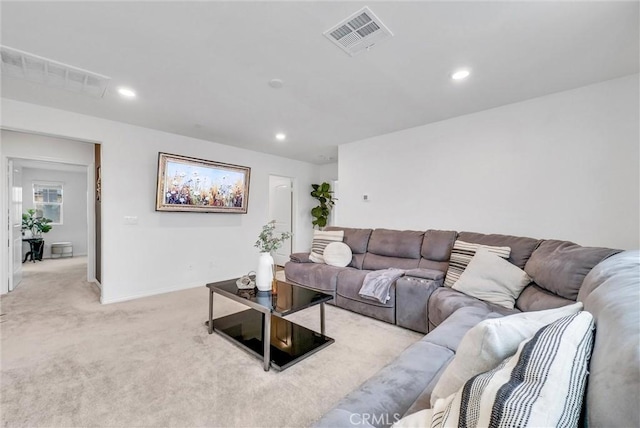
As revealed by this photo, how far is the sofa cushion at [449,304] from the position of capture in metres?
2.10

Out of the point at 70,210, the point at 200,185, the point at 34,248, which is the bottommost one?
the point at 34,248

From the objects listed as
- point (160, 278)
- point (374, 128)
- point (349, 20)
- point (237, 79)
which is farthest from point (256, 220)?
point (349, 20)

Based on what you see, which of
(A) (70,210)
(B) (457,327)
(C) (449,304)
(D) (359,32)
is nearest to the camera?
(B) (457,327)

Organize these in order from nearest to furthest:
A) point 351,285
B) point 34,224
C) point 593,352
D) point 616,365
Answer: point 616,365
point 593,352
point 351,285
point 34,224

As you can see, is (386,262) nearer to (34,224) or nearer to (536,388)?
(536,388)

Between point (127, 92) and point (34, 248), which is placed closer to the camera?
point (127, 92)

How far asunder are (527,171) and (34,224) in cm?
975

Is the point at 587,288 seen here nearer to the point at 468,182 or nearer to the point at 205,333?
the point at 468,182

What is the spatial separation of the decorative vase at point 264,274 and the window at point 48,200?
7.88 metres

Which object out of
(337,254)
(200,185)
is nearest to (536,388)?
(337,254)

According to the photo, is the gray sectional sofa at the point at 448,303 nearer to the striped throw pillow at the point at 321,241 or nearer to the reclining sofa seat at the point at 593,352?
the reclining sofa seat at the point at 593,352

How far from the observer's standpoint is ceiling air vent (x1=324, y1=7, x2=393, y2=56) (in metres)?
1.69

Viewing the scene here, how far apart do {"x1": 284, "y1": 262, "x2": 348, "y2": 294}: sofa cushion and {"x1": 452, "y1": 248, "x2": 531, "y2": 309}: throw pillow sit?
1.32 m

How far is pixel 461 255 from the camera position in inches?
111
